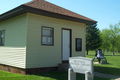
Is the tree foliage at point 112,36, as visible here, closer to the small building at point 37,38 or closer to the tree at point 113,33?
the tree at point 113,33

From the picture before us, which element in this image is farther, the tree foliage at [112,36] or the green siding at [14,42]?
the tree foliage at [112,36]

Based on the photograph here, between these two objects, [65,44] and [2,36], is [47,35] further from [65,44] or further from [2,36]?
[2,36]

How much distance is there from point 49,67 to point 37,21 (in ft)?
9.96

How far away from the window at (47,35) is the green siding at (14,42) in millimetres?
1277

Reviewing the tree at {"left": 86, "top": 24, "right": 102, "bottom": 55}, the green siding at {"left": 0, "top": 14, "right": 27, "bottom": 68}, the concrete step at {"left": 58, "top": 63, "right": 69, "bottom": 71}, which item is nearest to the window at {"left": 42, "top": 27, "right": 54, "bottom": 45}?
the green siding at {"left": 0, "top": 14, "right": 27, "bottom": 68}

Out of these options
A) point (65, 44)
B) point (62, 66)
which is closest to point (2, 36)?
point (65, 44)

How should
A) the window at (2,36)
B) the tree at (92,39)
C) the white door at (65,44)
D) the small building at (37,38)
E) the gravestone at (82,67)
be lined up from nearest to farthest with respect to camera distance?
the gravestone at (82,67)
the small building at (37,38)
the white door at (65,44)
the window at (2,36)
the tree at (92,39)

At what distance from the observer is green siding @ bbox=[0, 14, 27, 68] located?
28.2ft

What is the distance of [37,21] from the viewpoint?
8.84 meters

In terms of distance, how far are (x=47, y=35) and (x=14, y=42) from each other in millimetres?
2274

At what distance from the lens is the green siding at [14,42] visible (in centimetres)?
860

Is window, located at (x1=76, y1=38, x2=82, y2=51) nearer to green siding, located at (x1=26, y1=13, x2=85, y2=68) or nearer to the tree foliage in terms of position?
green siding, located at (x1=26, y1=13, x2=85, y2=68)

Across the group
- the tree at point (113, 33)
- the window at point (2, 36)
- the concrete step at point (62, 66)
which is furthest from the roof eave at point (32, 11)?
the tree at point (113, 33)

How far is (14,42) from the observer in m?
9.54
